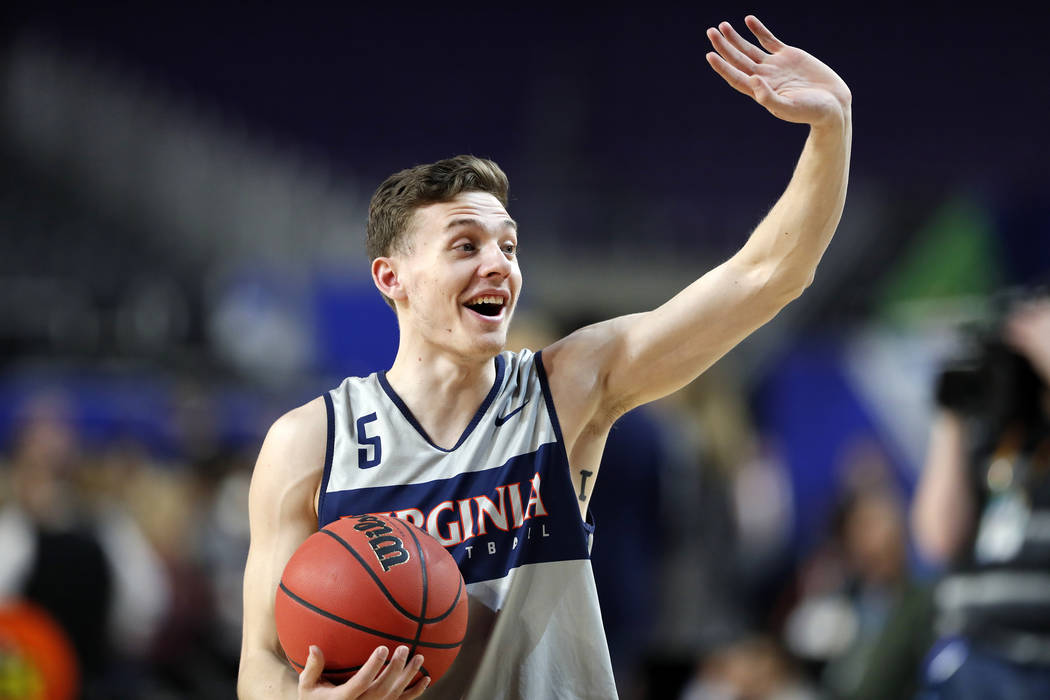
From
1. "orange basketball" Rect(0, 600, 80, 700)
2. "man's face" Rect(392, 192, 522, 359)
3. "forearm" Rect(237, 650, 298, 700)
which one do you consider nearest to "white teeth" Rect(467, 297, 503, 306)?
"man's face" Rect(392, 192, 522, 359)

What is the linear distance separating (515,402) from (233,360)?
291 inches

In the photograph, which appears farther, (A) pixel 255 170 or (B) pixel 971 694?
(A) pixel 255 170

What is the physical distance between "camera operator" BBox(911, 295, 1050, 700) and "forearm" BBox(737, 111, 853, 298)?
230 cm

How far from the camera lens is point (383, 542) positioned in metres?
2.71

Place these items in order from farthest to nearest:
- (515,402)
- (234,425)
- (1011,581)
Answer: (234,425) → (1011,581) → (515,402)

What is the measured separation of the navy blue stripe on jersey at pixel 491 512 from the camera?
293cm

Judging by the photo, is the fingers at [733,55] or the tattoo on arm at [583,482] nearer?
the fingers at [733,55]

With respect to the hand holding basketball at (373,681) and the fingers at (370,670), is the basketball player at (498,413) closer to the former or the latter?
the hand holding basketball at (373,681)

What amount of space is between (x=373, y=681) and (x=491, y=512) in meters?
0.54

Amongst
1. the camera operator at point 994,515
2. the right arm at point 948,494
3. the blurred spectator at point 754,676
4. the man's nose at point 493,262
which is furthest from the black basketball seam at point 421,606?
the blurred spectator at point 754,676

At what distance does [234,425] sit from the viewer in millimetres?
9625

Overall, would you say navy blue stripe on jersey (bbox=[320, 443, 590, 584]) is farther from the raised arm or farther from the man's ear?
the man's ear

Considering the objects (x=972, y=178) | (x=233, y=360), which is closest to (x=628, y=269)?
(x=972, y=178)

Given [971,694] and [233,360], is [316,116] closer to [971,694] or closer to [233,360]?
[233,360]
